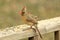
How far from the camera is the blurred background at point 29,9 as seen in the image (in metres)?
7.67

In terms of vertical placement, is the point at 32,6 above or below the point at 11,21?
above

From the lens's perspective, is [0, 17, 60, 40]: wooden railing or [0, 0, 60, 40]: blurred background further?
[0, 0, 60, 40]: blurred background

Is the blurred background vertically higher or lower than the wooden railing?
higher

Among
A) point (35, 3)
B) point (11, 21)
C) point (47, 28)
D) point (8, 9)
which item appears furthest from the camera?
point (35, 3)

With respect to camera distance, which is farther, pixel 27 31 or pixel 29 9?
pixel 29 9

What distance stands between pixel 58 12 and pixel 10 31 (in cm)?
504

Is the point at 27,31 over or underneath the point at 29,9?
underneath

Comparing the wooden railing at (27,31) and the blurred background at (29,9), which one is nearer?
the wooden railing at (27,31)

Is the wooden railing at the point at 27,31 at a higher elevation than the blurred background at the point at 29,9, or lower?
lower

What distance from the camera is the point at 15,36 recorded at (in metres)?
3.38

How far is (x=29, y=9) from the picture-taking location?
8.07m

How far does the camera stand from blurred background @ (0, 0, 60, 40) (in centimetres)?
767

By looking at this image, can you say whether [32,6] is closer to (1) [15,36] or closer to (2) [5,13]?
(2) [5,13]

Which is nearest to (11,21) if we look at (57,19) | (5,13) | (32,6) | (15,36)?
(5,13)
